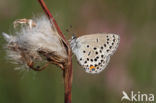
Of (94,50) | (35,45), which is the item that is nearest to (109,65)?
(94,50)

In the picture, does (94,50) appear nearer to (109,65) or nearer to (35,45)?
(35,45)

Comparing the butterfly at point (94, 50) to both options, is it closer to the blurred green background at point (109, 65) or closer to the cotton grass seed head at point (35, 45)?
the cotton grass seed head at point (35, 45)

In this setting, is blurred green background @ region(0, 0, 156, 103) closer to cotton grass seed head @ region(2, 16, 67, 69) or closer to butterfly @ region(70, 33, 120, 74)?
butterfly @ region(70, 33, 120, 74)

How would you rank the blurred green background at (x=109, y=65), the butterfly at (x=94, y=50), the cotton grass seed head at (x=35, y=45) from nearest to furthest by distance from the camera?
the cotton grass seed head at (x=35, y=45) < the butterfly at (x=94, y=50) < the blurred green background at (x=109, y=65)

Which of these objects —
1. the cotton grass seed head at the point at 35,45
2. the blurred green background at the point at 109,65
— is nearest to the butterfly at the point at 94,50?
the cotton grass seed head at the point at 35,45

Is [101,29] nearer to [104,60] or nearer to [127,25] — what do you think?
[127,25]

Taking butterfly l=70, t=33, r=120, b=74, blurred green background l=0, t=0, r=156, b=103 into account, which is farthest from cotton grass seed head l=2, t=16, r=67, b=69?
blurred green background l=0, t=0, r=156, b=103

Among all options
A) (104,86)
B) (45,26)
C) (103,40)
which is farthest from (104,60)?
(104,86)
